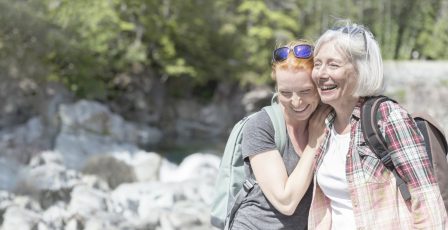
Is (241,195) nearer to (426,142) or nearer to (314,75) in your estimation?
(314,75)

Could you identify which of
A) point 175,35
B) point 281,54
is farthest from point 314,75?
point 175,35

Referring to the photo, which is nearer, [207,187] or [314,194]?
[314,194]

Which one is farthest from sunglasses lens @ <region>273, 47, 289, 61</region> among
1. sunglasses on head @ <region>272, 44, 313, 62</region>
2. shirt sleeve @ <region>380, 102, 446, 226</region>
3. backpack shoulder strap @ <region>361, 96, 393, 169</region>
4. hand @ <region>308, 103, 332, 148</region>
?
shirt sleeve @ <region>380, 102, 446, 226</region>

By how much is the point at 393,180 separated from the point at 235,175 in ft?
1.95

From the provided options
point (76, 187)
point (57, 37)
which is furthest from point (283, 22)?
point (76, 187)

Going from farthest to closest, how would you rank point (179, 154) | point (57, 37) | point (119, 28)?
point (119, 28)
point (179, 154)
point (57, 37)

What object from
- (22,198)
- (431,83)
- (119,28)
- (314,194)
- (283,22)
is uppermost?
(283,22)

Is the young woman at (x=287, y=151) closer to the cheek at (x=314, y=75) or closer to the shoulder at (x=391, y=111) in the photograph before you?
the cheek at (x=314, y=75)

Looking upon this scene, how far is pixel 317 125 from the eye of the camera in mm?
1882

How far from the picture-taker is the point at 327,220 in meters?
1.83

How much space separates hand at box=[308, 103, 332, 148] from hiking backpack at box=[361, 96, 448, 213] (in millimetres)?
245

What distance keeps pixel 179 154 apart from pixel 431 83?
7.71 m

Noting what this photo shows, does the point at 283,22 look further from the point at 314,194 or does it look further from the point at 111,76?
the point at 314,194

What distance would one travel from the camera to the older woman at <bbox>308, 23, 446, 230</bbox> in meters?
1.54
